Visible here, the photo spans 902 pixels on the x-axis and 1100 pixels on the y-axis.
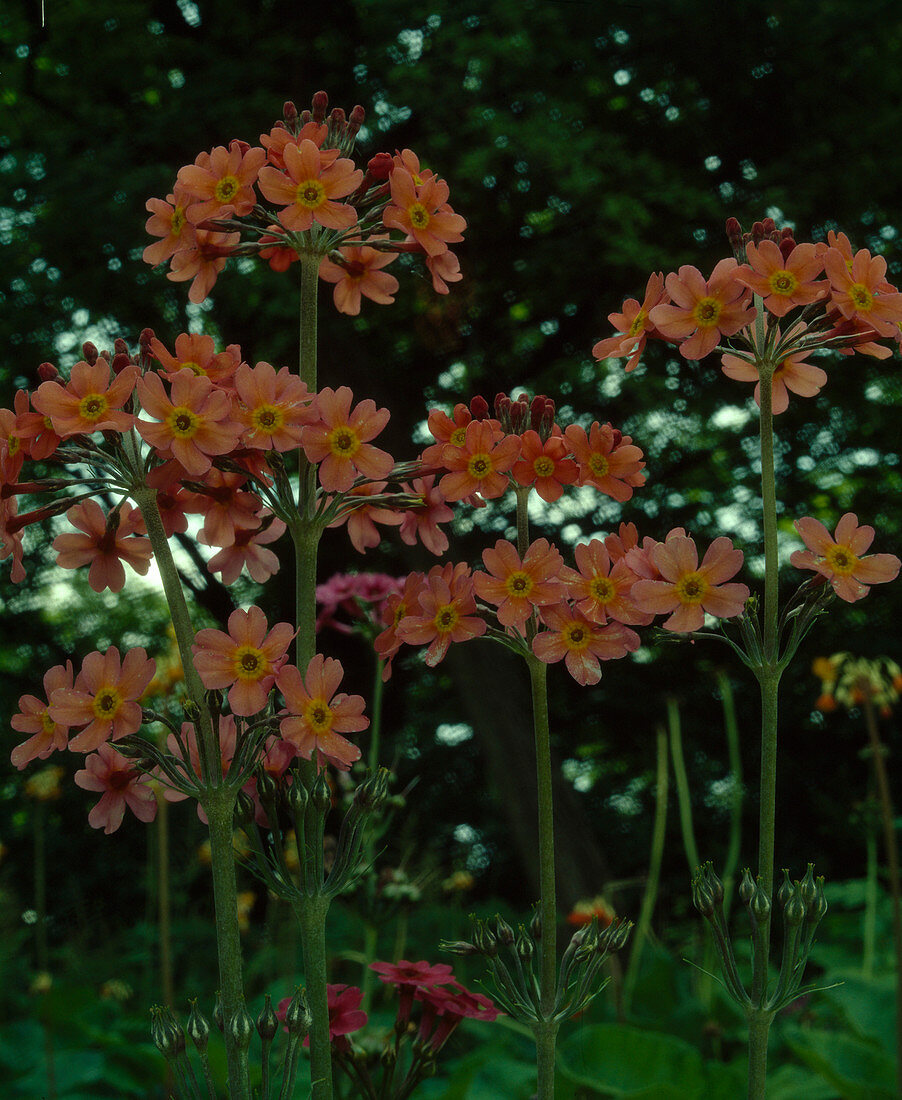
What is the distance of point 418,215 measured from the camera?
126 cm

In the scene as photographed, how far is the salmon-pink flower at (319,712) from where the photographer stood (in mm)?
1071

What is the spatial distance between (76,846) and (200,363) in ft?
19.9

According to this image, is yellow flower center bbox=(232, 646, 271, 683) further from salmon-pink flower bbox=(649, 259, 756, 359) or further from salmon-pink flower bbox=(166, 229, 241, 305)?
salmon-pink flower bbox=(649, 259, 756, 359)

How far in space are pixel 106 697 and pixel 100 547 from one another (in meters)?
0.20

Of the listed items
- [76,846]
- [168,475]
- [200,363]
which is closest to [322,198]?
[200,363]

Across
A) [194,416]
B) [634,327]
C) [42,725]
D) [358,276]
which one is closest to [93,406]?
[194,416]

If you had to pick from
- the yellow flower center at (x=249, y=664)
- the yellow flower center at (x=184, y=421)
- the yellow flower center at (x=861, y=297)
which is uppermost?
the yellow flower center at (x=861, y=297)

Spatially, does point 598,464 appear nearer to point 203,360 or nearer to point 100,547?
point 203,360

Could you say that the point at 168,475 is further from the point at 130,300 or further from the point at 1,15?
the point at 1,15

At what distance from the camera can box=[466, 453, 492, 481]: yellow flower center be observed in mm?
1169

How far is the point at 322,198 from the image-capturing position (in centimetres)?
119

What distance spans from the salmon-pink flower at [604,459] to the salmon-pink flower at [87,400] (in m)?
0.48

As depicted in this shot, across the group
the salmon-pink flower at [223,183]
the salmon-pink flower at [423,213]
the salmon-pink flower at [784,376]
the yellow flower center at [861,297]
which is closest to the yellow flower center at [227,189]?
the salmon-pink flower at [223,183]

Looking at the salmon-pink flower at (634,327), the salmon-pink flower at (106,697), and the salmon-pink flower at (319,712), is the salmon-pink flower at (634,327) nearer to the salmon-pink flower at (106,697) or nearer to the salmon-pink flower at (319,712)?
the salmon-pink flower at (319,712)
